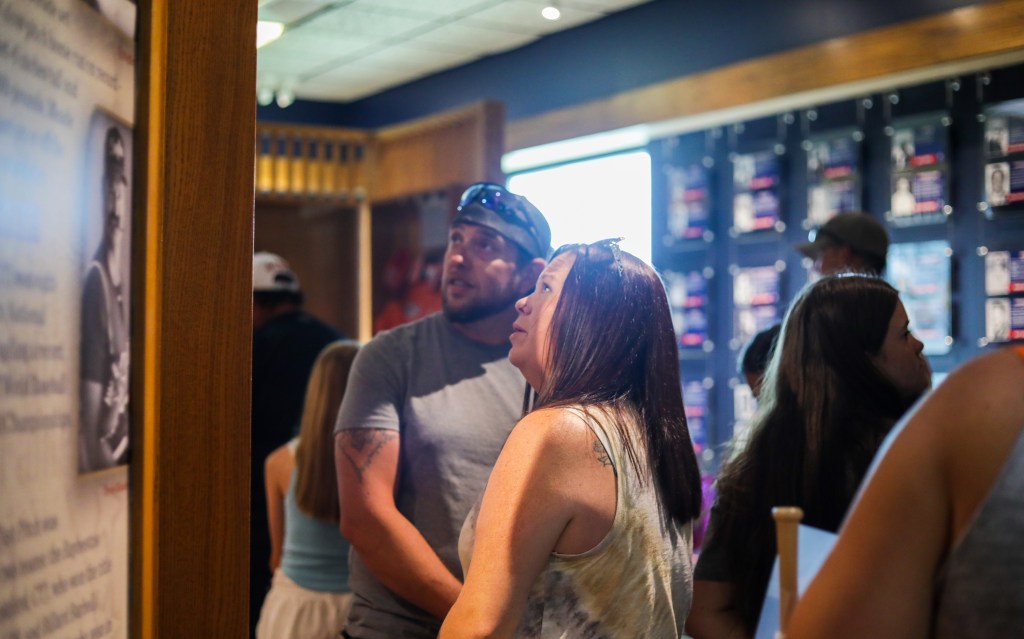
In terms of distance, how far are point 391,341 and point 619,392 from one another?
0.89 meters

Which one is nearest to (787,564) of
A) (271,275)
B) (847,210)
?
(271,275)

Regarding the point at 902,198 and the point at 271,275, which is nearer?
the point at 271,275

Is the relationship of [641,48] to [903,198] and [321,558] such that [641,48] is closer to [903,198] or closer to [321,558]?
[903,198]

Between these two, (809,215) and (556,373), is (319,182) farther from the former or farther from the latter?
(556,373)

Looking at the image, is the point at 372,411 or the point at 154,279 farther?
the point at 372,411

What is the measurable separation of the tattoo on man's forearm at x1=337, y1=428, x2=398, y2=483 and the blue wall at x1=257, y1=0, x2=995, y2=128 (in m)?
3.94

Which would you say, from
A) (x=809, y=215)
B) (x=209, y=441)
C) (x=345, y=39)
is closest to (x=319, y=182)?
(x=345, y=39)

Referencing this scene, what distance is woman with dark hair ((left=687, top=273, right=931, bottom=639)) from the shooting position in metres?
1.88

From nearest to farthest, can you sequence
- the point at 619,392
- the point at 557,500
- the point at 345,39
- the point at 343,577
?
the point at 557,500
the point at 619,392
the point at 343,577
the point at 345,39

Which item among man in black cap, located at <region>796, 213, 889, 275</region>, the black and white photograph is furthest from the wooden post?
the black and white photograph

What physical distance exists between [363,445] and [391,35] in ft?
17.8

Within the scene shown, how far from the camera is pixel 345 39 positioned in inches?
288

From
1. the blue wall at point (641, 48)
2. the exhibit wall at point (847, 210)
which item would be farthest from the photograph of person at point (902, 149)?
the blue wall at point (641, 48)

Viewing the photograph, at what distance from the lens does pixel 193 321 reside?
106cm
